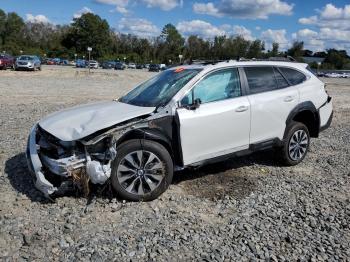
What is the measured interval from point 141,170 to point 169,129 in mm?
645

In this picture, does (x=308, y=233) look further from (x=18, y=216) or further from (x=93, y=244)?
(x=18, y=216)

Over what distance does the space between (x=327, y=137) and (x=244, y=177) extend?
14.0ft

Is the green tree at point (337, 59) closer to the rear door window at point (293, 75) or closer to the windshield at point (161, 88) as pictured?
the rear door window at point (293, 75)

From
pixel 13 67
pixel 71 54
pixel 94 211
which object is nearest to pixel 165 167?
pixel 94 211

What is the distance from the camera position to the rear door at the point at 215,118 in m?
5.43

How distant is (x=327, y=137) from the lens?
978cm

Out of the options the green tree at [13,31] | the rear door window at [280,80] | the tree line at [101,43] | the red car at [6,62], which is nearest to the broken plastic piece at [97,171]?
the rear door window at [280,80]

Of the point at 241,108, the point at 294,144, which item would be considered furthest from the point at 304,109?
the point at 241,108

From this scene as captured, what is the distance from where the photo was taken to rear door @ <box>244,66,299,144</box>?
619 centimetres

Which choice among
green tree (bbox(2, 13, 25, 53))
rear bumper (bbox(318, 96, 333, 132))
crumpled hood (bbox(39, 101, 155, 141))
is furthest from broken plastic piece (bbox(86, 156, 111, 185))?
green tree (bbox(2, 13, 25, 53))

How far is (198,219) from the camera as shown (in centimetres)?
484

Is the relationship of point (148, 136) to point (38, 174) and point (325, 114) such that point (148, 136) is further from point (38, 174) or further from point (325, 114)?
point (325, 114)

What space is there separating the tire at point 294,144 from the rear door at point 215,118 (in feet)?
3.23

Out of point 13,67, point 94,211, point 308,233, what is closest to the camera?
point 308,233
